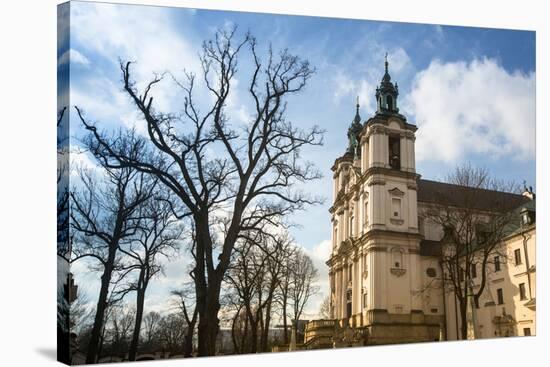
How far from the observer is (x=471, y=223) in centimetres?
1616

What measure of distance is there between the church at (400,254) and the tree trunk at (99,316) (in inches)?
171

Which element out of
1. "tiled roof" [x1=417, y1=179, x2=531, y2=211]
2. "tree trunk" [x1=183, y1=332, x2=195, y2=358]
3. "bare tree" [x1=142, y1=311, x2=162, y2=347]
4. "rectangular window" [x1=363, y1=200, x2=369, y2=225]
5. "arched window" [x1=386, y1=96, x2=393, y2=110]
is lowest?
"tree trunk" [x1=183, y1=332, x2=195, y2=358]

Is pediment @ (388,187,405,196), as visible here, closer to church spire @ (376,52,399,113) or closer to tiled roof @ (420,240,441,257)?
tiled roof @ (420,240,441,257)

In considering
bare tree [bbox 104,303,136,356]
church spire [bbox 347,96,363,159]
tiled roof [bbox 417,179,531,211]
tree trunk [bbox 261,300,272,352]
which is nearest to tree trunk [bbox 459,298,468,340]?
tiled roof [bbox 417,179,531,211]

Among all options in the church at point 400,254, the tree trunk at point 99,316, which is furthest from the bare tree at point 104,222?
the church at point 400,254

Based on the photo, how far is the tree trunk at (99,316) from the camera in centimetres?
1197

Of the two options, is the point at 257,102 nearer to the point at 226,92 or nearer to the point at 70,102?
the point at 226,92

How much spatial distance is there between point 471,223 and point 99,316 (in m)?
8.69

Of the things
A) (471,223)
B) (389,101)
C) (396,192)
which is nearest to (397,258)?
(396,192)

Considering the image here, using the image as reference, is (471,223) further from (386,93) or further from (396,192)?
(386,93)

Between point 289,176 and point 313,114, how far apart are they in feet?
4.54

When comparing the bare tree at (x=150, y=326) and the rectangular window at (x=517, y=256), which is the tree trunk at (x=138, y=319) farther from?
the rectangular window at (x=517, y=256)

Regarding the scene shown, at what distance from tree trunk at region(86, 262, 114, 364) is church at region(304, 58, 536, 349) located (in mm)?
4349

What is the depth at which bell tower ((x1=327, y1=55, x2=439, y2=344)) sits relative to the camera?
583 inches
